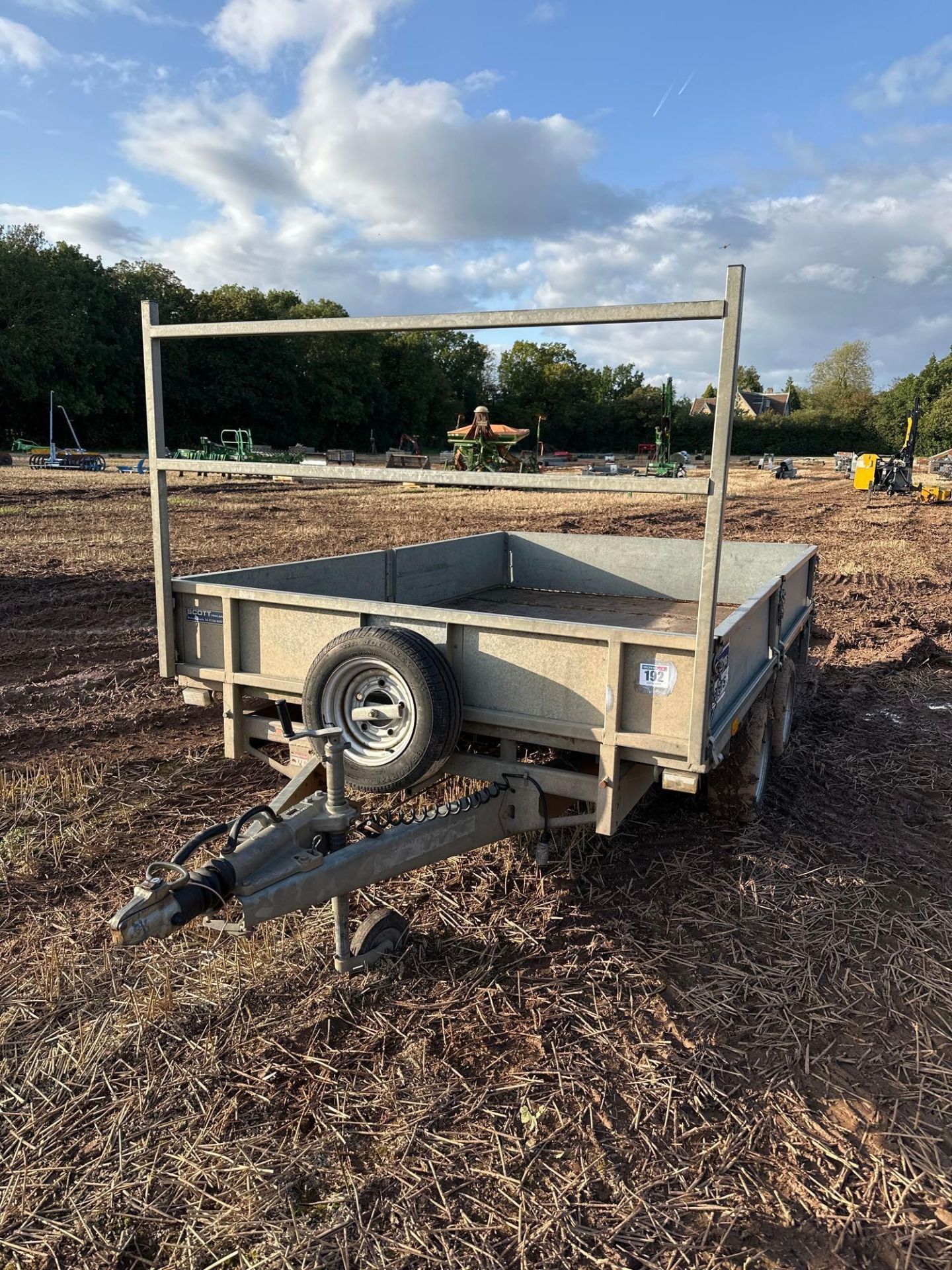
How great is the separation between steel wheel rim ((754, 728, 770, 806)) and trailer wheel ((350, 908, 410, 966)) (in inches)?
78.2

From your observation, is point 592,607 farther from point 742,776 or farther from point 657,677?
point 657,677

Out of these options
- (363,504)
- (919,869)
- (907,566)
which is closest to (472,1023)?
(919,869)

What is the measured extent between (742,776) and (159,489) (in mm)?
3001

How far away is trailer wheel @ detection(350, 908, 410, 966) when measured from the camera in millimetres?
3109

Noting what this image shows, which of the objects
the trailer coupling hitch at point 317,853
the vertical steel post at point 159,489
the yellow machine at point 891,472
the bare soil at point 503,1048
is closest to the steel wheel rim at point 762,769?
the bare soil at point 503,1048

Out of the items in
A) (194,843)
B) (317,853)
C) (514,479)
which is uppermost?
(514,479)

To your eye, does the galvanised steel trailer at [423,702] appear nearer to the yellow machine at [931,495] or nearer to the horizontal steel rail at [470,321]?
the horizontal steel rail at [470,321]

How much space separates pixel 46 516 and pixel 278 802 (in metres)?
15.6

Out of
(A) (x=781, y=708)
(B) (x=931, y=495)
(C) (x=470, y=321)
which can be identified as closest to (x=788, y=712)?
(A) (x=781, y=708)

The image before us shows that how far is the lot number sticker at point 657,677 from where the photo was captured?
2.91 m

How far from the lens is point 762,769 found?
449 centimetres

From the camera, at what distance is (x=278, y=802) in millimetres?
3086

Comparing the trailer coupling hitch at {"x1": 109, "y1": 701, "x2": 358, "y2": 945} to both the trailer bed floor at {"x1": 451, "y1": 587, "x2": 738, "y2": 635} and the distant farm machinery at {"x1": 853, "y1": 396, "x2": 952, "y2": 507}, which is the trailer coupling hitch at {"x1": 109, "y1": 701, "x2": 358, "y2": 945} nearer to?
the trailer bed floor at {"x1": 451, "y1": 587, "x2": 738, "y2": 635}

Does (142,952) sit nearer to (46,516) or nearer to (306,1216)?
(306,1216)
